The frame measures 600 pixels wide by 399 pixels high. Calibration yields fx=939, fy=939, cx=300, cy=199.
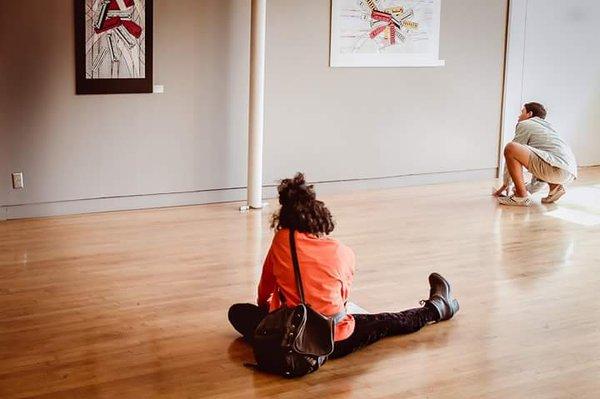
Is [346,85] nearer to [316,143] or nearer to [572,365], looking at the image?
[316,143]

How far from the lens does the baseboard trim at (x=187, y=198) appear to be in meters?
7.45

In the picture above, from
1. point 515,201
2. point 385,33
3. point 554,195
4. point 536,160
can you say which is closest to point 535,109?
point 536,160

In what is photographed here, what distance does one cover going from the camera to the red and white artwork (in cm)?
738

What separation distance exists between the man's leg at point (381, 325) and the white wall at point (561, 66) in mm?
5213

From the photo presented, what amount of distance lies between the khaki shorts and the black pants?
3.87 m

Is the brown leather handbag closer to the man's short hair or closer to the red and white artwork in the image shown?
the red and white artwork

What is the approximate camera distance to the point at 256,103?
781 cm

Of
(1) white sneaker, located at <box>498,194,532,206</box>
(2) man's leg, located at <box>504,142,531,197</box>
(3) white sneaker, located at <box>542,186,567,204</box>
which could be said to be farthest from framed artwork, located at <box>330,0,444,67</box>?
(3) white sneaker, located at <box>542,186,567,204</box>

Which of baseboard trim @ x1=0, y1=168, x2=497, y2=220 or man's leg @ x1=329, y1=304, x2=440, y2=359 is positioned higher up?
baseboard trim @ x1=0, y1=168, x2=497, y2=220

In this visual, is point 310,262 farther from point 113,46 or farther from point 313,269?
point 113,46

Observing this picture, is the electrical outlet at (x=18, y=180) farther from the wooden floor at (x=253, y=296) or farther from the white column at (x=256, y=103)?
the white column at (x=256, y=103)

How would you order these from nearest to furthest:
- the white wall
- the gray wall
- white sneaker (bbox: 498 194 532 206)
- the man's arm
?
1. the gray wall
2. white sneaker (bbox: 498 194 532 206)
3. the man's arm
4. the white wall

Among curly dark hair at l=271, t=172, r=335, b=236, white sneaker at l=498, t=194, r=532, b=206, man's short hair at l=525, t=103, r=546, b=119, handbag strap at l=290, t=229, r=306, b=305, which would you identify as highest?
man's short hair at l=525, t=103, r=546, b=119

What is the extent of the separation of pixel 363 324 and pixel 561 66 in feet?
20.9
